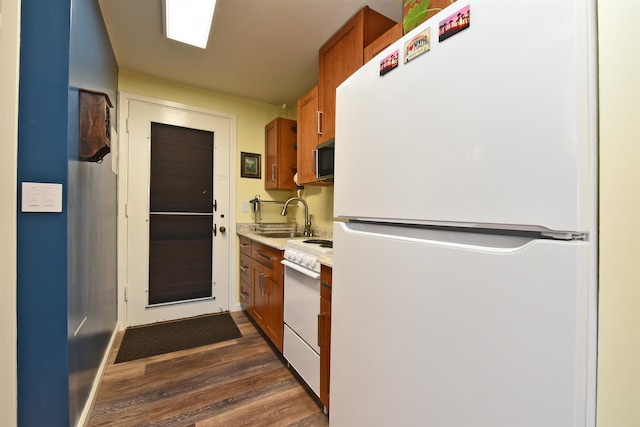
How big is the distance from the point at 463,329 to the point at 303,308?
1.20 m

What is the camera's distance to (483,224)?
525 mm

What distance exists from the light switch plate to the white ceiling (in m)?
1.38

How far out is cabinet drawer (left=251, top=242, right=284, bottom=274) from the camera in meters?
2.01

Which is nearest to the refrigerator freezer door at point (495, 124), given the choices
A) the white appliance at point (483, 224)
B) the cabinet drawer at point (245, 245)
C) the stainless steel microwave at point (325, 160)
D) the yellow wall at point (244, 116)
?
the white appliance at point (483, 224)

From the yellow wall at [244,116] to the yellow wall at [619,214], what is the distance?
2205mm

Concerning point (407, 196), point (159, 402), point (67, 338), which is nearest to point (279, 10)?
point (407, 196)

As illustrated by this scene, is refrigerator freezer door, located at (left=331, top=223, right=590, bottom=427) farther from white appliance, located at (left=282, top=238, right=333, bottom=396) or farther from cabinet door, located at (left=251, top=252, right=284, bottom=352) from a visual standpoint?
cabinet door, located at (left=251, top=252, right=284, bottom=352)

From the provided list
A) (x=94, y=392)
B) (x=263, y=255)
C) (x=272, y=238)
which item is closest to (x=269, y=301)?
(x=263, y=255)

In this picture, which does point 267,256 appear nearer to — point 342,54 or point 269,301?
point 269,301

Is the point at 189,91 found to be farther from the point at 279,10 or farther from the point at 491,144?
the point at 491,144

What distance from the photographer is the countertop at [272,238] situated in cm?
139

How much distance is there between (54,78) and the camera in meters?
1.07

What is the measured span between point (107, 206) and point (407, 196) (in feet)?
7.58

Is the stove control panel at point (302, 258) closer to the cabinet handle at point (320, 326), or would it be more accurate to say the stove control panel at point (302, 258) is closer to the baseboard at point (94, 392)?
the cabinet handle at point (320, 326)
